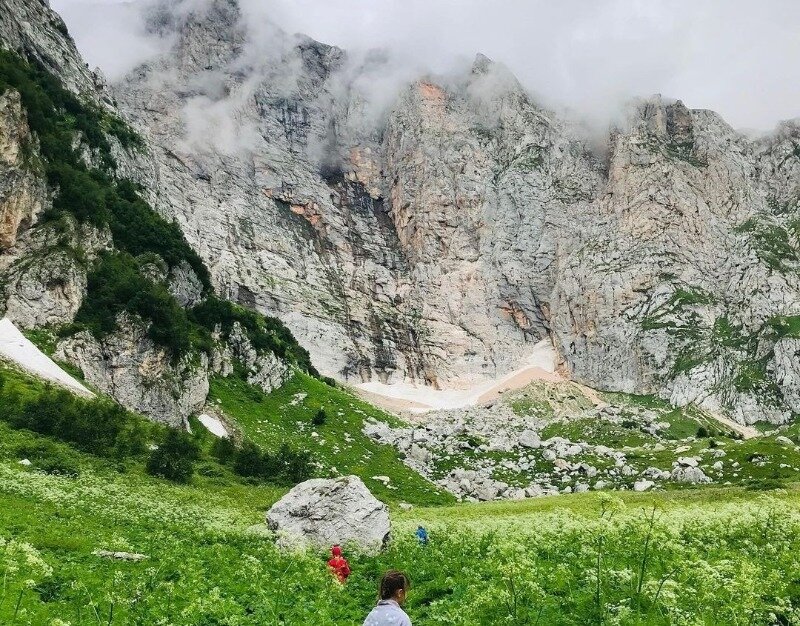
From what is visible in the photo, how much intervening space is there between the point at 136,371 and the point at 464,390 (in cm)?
13167

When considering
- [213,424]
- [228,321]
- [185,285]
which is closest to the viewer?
[213,424]

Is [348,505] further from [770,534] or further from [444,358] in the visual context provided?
[444,358]

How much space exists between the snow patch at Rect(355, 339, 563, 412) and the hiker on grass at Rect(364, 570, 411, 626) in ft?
557

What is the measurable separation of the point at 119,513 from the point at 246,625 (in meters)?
20.0

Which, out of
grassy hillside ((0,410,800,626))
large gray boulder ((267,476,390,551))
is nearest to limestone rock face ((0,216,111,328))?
grassy hillside ((0,410,800,626))

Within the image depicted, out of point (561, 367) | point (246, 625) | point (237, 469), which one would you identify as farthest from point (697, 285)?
point (246, 625)

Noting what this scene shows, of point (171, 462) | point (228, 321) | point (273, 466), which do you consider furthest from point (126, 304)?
point (171, 462)

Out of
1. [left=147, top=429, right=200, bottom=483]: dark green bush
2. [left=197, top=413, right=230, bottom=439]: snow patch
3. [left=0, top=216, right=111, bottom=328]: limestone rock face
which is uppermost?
[left=0, top=216, right=111, bottom=328]: limestone rock face

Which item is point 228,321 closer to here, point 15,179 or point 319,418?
point 319,418

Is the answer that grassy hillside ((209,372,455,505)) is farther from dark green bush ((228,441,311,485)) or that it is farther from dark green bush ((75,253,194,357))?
dark green bush ((75,253,194,357))

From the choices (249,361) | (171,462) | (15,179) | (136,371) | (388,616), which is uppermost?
(15,179)

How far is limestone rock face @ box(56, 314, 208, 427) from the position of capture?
68.2 m

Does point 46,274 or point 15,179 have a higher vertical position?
point 15,179

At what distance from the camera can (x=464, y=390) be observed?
19262cm
